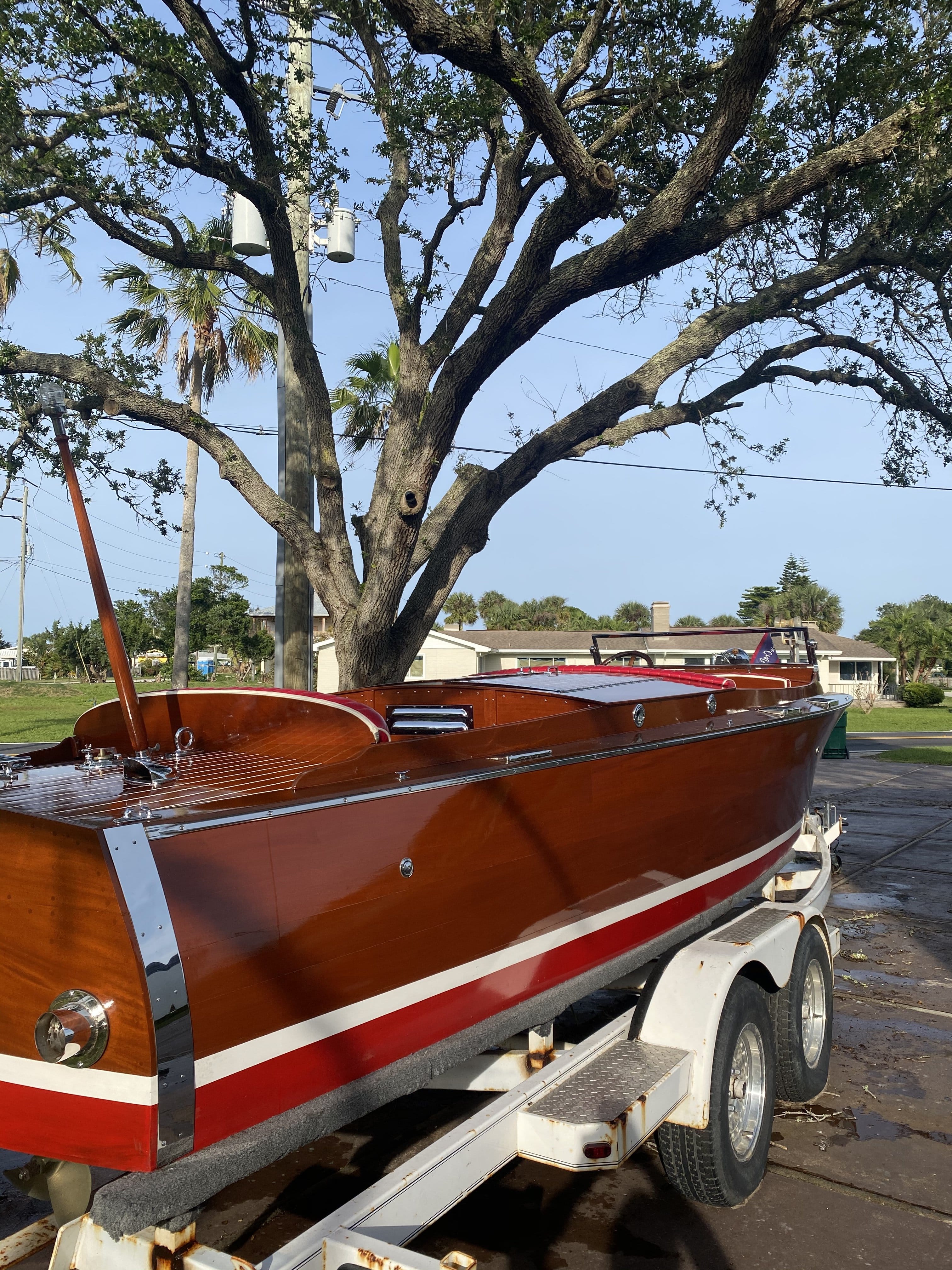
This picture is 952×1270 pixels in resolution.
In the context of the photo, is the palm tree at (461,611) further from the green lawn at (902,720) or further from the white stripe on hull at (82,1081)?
the white stripe on hull at (82,1081)

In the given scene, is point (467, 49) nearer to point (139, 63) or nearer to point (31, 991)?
point (139, 63)

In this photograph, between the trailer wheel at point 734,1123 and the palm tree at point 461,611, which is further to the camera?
the palm tree at point 461,611

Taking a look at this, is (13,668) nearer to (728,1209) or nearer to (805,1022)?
(805,1022)

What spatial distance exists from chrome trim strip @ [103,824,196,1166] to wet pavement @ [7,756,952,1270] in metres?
1.51

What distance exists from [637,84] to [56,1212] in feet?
34.4

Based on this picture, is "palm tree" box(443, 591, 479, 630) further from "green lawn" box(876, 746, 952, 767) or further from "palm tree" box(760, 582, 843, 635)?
"green lawn" box(876, 746, 952, 767)

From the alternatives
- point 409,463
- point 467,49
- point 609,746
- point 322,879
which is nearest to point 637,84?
point 467,49

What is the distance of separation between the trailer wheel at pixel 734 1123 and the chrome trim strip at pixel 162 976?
71.0 inches

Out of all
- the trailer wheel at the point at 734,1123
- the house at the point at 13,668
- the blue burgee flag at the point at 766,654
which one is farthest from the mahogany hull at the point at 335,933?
the house at the point at 13,668

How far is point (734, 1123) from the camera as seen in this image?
341 cm

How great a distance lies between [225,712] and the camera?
358 centimetres

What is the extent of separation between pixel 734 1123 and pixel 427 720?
1.79 meters

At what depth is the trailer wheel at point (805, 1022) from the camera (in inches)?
153

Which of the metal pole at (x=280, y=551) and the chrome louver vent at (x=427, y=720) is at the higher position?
the metal pole at (x=280, y=551)
